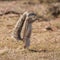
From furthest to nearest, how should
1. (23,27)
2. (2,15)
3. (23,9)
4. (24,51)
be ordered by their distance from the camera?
(23,9) < (2,15) < (23,27) < (24,51)

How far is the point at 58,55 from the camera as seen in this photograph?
1023 centimetres

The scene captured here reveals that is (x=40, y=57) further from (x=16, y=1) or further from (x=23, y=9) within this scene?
(x=16, y=1)

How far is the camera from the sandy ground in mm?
9891

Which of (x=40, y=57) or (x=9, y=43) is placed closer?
(x=40, y=57)

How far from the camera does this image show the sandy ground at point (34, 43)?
9.89 meters

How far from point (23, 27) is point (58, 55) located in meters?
1.89

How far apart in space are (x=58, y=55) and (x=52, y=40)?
3388mm

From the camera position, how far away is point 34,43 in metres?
12.7

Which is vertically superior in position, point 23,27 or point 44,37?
point 23,27

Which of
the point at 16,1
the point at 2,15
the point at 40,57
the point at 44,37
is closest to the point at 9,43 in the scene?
the point at 40,57

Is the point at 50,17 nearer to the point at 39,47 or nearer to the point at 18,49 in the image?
the point at 39,47

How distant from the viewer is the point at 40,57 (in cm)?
993

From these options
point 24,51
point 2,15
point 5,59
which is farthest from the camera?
point 2,15

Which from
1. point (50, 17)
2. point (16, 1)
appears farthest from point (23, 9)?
point (16, 1)
